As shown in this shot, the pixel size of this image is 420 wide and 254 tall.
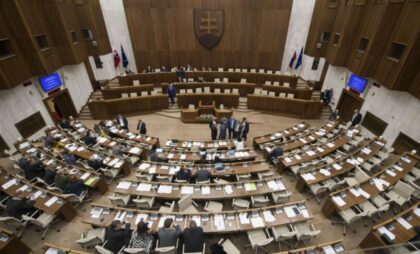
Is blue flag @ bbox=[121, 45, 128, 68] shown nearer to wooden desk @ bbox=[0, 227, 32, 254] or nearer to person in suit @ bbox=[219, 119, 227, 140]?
person in suit @ bbox=[219, 119, 227, 140]

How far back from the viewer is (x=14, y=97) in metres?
10.2

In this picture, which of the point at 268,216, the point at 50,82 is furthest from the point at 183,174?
the point at 50,82

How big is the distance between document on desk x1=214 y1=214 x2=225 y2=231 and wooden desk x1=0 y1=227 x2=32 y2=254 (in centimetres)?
542

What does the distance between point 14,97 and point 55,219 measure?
23.3 feet

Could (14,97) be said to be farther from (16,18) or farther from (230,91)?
(230,91)

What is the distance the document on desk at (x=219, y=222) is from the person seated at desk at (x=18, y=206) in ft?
18.5

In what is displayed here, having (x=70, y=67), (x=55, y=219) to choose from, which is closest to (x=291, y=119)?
(x=55, y=219)

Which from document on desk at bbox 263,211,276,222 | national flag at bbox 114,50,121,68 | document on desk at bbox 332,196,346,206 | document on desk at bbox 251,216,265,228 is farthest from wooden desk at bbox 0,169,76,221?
national flag at bbox 114,50,121,68

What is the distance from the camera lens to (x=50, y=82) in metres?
12.0

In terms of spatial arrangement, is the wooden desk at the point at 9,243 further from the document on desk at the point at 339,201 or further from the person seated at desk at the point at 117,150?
the document on desk at the point at 339,201

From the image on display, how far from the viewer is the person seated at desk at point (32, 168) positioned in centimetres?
775

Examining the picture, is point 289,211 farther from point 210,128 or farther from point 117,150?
point 117,150

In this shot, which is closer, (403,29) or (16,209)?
(16,209)

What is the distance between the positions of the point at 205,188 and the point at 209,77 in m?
11.3
